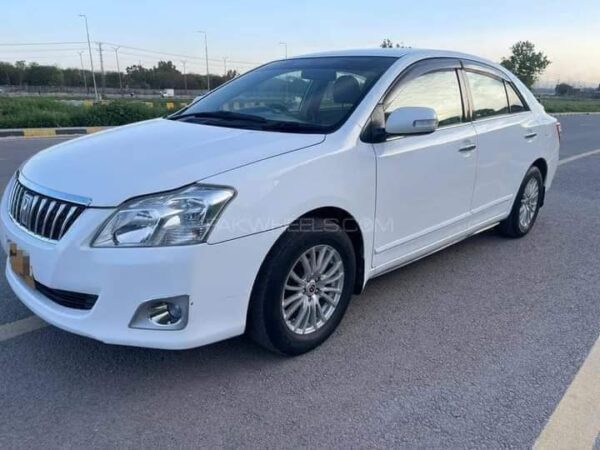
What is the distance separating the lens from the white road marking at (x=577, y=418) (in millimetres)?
2189

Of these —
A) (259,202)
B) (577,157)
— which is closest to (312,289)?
(259,202)

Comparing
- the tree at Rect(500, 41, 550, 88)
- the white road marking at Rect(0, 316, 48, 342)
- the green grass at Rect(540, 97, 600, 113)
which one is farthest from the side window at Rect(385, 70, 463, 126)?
the tree at Rect(500, 41, 550, 88)

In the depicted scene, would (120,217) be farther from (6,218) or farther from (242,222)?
(6,218)

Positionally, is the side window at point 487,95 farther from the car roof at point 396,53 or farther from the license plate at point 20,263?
the license plate at point 20,263

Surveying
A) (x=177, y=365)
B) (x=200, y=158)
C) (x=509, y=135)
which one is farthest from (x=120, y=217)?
(x=509, y=135)

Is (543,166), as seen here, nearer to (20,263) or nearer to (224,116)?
(224,116)

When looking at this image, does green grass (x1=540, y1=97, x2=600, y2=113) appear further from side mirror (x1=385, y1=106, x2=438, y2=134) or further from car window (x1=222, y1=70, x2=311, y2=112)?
side mirror (x1=385, y1=106, x2=438, y2=134)

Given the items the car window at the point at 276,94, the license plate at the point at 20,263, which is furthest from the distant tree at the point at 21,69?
the license plate at the point at 20,263

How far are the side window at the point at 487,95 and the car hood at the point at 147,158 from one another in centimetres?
177

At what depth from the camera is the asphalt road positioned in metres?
2.21

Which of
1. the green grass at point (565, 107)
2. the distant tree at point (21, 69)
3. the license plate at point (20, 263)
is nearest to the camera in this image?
the license plate at point (20, 263)

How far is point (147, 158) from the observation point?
101 inches

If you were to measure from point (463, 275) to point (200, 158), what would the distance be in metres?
2.40

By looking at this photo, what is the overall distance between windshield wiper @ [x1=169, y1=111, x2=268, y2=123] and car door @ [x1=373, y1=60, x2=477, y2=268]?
0.80m
